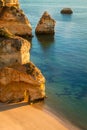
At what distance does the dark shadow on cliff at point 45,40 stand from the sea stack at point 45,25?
1.27 meters

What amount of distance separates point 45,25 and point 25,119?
44.7 meters

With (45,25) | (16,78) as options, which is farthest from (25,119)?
(45,25)

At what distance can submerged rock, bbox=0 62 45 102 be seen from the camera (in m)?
32.7

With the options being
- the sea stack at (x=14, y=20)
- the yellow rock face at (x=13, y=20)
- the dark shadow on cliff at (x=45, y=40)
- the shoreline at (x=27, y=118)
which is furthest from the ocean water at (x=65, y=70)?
the yellow rock face at (x=13, y=20)

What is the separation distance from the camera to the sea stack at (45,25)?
7088 cm

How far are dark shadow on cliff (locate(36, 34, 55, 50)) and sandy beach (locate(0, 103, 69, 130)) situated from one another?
1260 inches

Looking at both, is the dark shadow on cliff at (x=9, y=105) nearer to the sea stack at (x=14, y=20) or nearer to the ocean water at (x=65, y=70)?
the ocean water at (x=65, y=70)

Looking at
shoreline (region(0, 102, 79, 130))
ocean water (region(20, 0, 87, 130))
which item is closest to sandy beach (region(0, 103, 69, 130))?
shoreline (region(0, 102, 79, 130))

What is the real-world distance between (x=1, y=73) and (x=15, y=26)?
118ft

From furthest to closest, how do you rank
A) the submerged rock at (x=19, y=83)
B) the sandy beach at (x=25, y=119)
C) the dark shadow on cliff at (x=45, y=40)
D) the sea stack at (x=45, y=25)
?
1. the sea stack at (x=45, y=25)
2. the dark shadow on cliff at (x=45, y=40)
3. the submerged rock at (x=19, y=83)
4. the sandy beach at (x=25, y=119)

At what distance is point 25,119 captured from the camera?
2973 centimetres

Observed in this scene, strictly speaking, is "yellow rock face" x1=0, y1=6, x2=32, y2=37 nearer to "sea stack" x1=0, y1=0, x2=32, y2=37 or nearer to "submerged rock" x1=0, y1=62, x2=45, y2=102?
"sea stack" x1=0, y1=0, x2=32, y2=37

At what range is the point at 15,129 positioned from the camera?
27656mm

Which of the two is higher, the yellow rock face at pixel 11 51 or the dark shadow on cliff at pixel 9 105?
the yellow rock face at pixel 11 51
